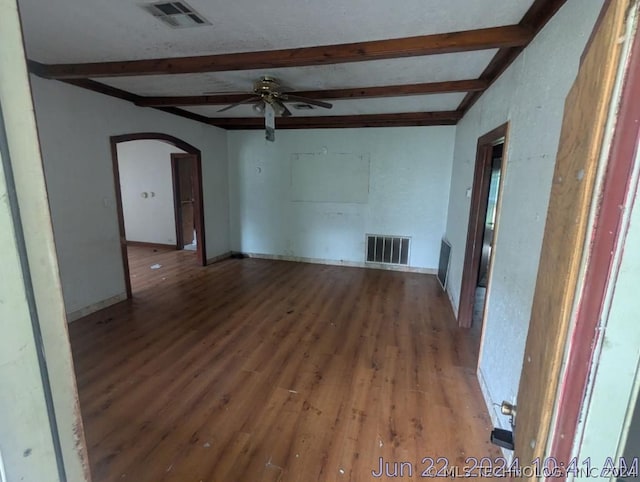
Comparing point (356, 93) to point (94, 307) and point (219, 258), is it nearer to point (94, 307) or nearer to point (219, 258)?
point (94, 307)

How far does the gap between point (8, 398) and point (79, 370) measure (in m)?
2.65

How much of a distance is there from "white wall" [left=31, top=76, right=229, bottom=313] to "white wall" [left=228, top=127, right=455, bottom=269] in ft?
6.51

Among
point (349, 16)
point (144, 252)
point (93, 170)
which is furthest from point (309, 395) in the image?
point (144, 252)

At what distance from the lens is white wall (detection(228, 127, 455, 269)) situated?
4883 millimetres

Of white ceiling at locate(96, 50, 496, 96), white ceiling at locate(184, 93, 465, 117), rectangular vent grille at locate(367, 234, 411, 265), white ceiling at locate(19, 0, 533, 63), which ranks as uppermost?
white ceiling at locate(184, 93, 465, 117)

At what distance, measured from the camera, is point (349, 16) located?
175cm

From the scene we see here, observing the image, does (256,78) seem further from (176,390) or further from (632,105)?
(632,105)

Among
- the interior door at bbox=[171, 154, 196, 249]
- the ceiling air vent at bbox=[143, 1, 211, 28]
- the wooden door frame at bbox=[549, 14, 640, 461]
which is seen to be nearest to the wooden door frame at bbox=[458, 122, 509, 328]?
the ceiling air vent at bbox=[143, 1, 211, 28]

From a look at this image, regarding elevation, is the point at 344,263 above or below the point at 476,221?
below

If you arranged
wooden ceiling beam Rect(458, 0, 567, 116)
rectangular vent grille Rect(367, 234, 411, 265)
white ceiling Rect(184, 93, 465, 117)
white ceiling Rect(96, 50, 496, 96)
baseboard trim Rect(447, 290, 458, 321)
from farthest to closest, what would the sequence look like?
rectangular vent grille Rect(367, 234, 411, 265), white ceiling Rect(184, 93, 465, 117), baseboard trim Rect(447, 290, 458, 321), white ceiling Rect(96, 50, 496, 96), wooden ceiling beam Rect(458, 0, 567, 116)

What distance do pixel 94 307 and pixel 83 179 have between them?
4.74 feet

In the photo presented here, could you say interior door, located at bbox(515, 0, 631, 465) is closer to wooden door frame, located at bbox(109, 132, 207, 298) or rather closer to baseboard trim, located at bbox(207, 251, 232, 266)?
wooden door frame, located at bbox(109, 132, 207, 298)

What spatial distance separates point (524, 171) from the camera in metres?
1.73

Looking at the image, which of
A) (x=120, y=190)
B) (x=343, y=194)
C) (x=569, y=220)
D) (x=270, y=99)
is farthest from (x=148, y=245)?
(x=569, y=220)
